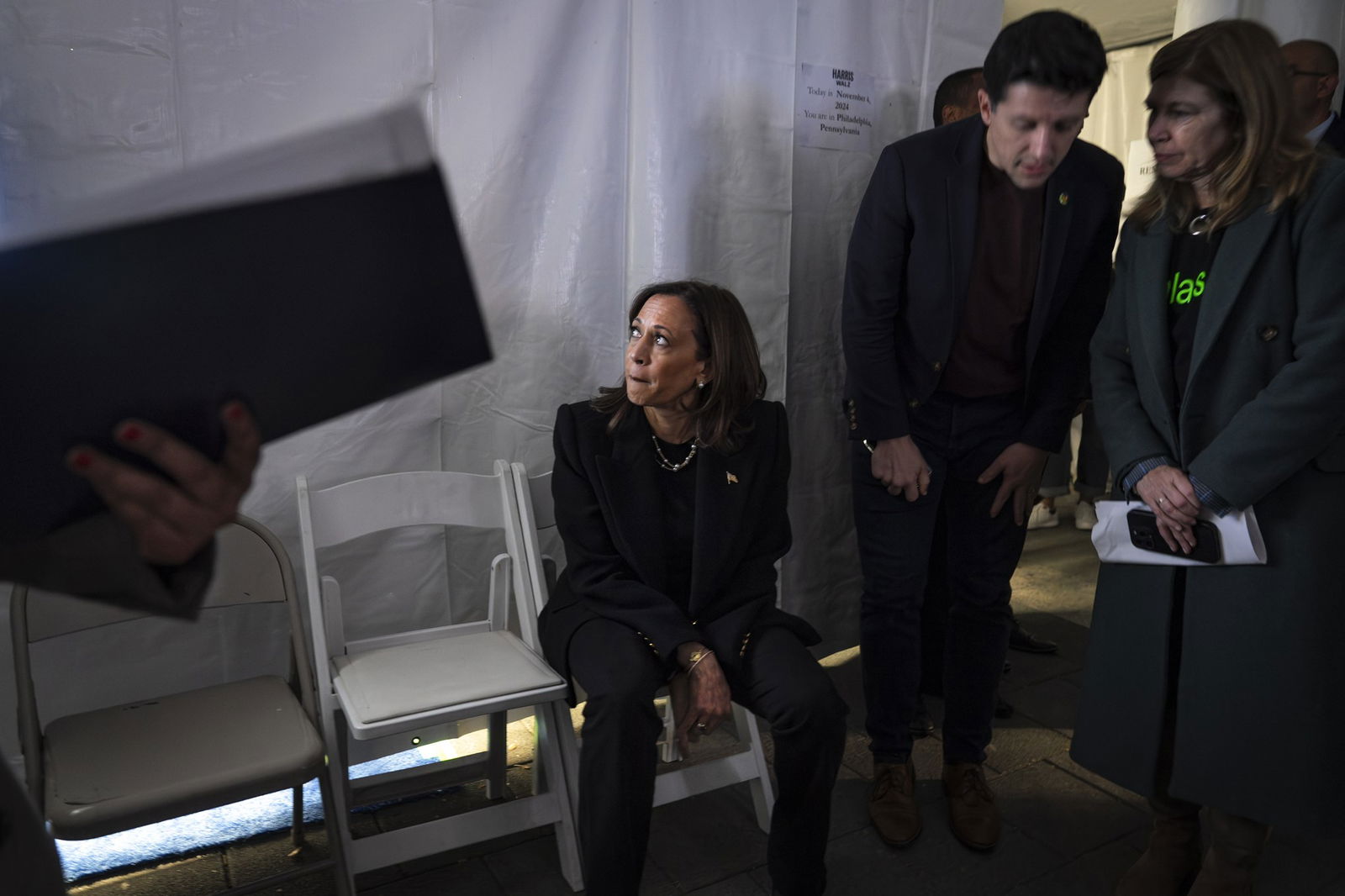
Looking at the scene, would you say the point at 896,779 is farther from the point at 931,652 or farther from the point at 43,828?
the point at 43,828

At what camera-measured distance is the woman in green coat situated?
179cm

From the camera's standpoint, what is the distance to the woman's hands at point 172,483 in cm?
80

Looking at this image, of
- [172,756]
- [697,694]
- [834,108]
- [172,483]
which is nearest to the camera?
[172,483]

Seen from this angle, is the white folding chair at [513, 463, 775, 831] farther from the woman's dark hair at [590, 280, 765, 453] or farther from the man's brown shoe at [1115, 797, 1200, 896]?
the man's brown shoe at [1115, 797, 1200, 896]

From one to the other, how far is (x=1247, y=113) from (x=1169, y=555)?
34.3 inches

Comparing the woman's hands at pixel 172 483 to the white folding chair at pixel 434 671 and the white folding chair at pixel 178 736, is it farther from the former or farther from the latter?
the white folding chair at pixel 434 671

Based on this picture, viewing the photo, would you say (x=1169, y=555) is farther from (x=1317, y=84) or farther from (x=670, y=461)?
(x=1317, y=84)

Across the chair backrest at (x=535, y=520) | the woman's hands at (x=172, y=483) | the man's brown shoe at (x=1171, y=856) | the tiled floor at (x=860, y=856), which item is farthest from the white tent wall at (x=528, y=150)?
the woman's hands at (x=172, y=483)

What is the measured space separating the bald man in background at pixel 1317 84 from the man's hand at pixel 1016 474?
166cm

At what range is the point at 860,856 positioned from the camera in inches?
90.7

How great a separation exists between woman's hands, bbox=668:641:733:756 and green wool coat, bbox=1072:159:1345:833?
0.90 m

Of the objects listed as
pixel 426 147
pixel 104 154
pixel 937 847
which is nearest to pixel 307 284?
pixel 426 147

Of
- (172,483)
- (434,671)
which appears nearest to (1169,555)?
(434,671)

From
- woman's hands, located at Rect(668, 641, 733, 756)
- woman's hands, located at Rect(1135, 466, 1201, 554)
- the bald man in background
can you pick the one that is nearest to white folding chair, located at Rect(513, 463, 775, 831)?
woman's hands, located at Rect(668, 641, 733, 756)
